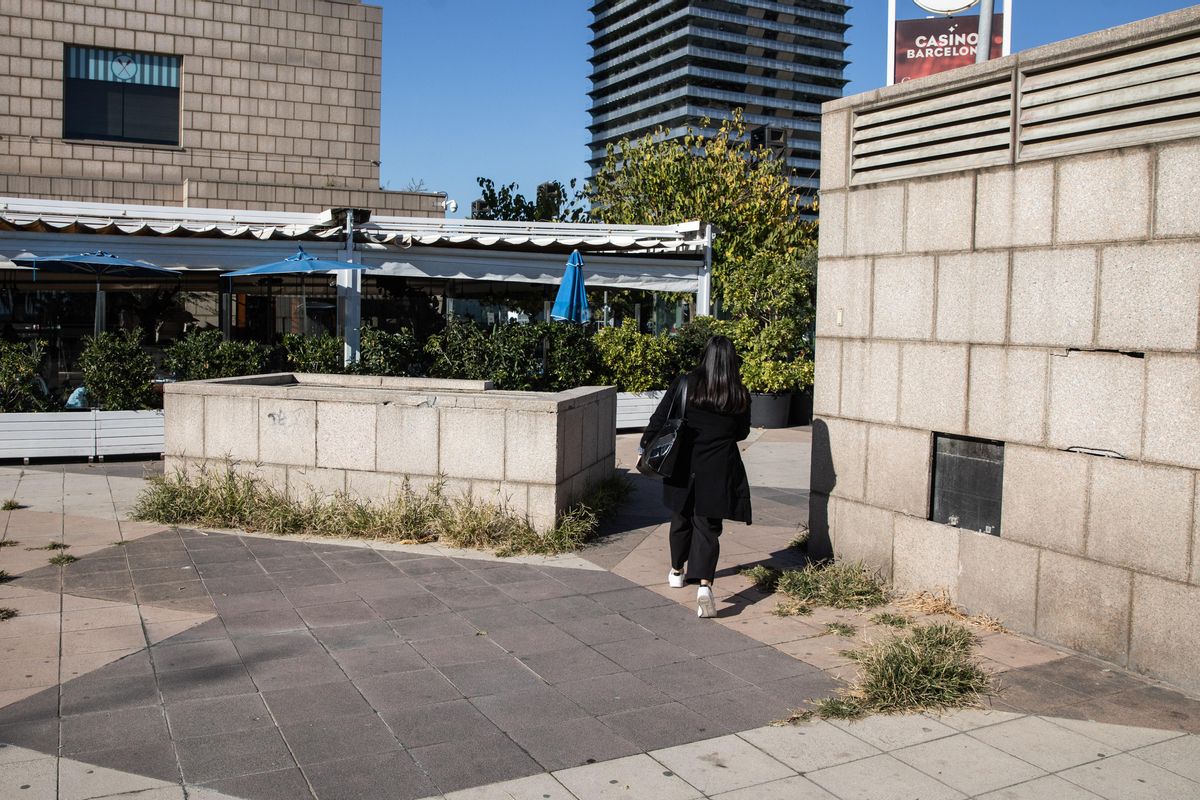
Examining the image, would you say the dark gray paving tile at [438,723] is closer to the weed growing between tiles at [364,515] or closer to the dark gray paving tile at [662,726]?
the dark gray paving tile at [662,726]

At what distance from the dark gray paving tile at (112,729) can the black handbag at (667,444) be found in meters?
3.25

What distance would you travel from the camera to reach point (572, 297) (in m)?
16.2

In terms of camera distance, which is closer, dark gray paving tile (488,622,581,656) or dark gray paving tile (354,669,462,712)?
dark gray paving tile (354,669,462,712)

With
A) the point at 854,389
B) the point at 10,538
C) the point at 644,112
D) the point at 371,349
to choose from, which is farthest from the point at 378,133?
the point at 644,112

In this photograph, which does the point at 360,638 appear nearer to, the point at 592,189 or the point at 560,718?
the point at 560,718

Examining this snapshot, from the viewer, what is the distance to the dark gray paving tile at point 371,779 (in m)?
4.25

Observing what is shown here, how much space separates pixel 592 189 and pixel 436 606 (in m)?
33.0

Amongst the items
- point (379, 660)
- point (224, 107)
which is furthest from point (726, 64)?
point (379, 660)

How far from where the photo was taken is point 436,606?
22.6 feet

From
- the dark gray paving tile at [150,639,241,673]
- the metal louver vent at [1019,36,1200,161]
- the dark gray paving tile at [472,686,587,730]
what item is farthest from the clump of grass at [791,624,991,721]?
the dark gray paving tile at [150,639,241,673]

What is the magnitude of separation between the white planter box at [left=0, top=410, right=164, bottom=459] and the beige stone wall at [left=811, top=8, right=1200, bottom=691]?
8974 mm

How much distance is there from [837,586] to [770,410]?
34.9ft

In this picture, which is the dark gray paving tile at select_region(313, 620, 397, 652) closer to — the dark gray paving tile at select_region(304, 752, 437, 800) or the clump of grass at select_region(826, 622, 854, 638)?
the dark gray paving tile at select_region(304, 752, 437, 800)

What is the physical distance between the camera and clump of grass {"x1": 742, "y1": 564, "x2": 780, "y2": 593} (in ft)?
24.7
